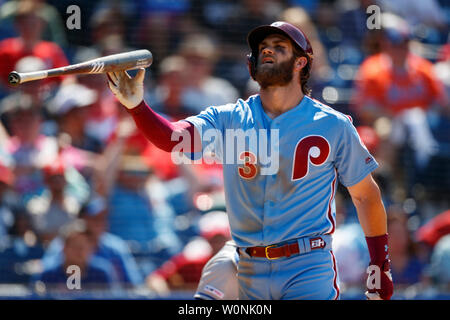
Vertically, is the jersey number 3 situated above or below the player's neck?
below

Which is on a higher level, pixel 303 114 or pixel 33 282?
pixel 303 114

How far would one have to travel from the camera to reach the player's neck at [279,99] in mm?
3543

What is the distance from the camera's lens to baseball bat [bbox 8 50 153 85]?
3027 millimetres

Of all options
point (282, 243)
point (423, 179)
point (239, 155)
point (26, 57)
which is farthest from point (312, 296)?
point (26, 57)

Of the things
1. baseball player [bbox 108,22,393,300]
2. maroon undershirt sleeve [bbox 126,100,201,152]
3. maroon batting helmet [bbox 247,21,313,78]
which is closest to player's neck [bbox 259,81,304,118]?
baseball player [bbox 108,22,393,300]

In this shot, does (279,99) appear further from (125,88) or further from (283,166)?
(125,88)

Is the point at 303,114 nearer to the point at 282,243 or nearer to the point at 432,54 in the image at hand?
the point at 282,243

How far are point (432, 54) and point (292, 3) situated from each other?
Answer: 1.33 m

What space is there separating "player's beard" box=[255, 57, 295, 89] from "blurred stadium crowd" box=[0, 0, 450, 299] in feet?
7.18

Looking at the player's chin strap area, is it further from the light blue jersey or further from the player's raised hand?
the player's raised hand

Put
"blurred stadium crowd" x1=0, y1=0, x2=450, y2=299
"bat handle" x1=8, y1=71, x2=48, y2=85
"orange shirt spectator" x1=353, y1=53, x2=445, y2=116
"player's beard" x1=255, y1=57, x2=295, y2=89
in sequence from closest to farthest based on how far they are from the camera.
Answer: "bat handle" x1=8, y1=71, x2=48, y2=85, "player's beard" x1=255, y1=57, x2=295, y2=89, "blurred stadium crowd" x1=0, y1=0, x2=450, y2=299, "orange shirt spectator" x1=353, y1=53, x2=445, y2=116

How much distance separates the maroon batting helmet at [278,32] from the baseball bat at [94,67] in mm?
570

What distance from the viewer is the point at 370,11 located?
6484 mm

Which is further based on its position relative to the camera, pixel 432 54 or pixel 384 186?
pixel 432 54
